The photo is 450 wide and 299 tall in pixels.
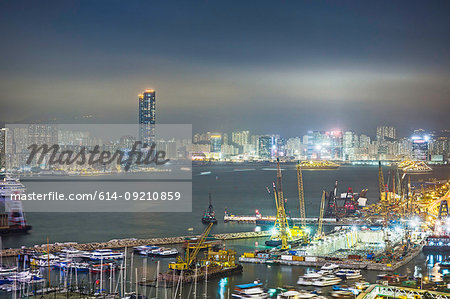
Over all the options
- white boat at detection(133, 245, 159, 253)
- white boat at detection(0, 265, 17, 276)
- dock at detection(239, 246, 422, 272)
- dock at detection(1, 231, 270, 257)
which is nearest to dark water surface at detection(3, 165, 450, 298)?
dock at detection(239, 246, 422, 272)

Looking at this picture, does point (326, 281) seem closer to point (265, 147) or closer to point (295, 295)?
point (295, 295)

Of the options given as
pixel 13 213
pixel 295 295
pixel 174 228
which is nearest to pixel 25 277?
pixel 295 295

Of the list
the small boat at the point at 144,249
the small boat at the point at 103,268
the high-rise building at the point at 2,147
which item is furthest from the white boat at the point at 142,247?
the high-rise building at the point at 2,147

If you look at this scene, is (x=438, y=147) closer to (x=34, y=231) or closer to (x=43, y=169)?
(x=43, y=169)

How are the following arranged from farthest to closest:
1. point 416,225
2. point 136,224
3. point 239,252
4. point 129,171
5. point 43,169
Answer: point 129,171 < point 43,169 < point 136,224 < point 416,225 < point 239,252

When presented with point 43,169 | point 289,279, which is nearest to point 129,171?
point 43,169
